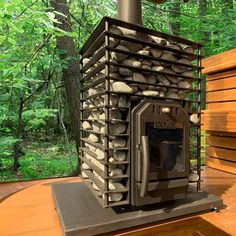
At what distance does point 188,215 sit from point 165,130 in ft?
1.47

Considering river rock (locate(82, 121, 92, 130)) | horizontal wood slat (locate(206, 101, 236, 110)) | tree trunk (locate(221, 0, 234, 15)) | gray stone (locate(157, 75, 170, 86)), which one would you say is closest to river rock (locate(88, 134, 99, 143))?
river rock (locate(82, 121, 92, 130))

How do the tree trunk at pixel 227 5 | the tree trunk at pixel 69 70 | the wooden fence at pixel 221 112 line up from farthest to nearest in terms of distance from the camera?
the tree trunk at pixel 227 5
the tree trunk at pixel 69 70
the wooden fence at pixel 221 112

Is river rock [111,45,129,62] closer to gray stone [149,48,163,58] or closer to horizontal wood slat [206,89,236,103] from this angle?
gray stone [149,48,163,58]

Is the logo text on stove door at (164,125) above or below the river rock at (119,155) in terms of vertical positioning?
above

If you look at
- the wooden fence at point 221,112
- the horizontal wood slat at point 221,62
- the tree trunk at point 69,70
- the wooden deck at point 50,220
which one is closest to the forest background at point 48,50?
the tree trunk at point 69,70

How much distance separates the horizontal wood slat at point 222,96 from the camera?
6.79 ft

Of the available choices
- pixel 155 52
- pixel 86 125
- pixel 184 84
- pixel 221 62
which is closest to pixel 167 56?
pixel 155 52

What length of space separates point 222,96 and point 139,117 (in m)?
1.44

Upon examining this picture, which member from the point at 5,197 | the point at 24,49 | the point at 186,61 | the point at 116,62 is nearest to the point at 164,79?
the point at 186,61

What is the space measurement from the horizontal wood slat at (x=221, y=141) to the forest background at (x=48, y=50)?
5.70 feet

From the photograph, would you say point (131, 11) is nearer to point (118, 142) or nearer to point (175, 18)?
point (118, 142)

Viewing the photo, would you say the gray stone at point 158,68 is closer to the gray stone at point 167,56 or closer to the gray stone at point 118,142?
the gray stone at point 167,56

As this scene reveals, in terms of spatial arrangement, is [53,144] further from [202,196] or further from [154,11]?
[202,196]

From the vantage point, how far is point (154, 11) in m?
3.81
